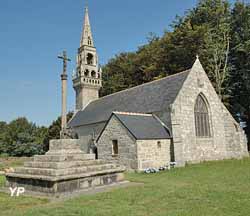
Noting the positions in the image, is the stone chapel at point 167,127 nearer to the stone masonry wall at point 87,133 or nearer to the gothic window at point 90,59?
the stone masonry wall at point 87,133

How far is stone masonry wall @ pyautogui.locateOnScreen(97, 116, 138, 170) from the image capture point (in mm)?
14891

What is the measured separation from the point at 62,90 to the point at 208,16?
76.3ft

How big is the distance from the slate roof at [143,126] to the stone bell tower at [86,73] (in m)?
14.3

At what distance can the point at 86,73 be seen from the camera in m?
31.5

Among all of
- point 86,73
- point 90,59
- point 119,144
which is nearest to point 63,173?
point 119,144

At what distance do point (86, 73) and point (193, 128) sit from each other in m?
17.4

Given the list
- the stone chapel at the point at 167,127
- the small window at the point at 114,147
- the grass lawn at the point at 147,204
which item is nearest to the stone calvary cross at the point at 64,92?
the grass lawn at the point at 147,204

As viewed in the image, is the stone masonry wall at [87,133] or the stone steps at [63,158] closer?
the stone steps at [63,158]

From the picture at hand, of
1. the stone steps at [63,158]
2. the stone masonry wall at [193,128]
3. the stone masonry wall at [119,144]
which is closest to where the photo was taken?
the stone steps at [63,158]

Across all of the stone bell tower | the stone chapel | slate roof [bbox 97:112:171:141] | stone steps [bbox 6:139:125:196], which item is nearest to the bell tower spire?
the stone bell tower

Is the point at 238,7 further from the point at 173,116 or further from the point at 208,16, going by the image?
the point at 173,116

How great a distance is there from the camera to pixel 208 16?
28000 mm

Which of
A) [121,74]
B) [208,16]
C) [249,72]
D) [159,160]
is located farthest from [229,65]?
[159,160]

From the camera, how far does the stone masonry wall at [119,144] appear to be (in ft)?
48.9
